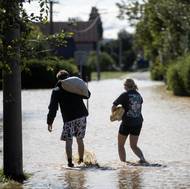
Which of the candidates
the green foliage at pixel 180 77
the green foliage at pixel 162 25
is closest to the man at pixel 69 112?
the green foliage at pixel 180 77

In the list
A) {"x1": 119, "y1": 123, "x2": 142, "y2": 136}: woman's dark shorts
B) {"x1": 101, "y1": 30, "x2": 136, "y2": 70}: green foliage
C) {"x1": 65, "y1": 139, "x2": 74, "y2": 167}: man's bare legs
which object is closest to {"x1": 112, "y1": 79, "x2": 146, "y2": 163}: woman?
{"x1": 119, "y1": 123, "x2": 142, "y2": 136}: woman's dark shorts

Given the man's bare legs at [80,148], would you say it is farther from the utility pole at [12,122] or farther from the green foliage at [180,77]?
the green foliage at [180,77]

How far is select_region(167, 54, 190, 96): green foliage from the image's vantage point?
110 ft

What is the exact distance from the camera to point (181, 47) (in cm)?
4347

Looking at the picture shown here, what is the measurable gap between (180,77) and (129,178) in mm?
24713

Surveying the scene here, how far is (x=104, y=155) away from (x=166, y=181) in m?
3.51

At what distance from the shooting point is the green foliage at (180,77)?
33.6m

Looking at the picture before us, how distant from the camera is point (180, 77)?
115ft

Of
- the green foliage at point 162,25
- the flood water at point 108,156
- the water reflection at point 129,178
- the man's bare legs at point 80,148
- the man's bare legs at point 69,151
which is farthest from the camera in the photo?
the green foliage at point 162,25

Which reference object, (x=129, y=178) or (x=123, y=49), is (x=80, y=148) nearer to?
(x=129, y=178)

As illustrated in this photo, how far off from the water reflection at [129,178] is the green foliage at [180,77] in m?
21.9

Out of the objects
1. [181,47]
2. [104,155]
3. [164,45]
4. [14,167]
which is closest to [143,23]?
[164,45]

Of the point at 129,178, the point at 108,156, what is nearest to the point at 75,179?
the point at 129,178

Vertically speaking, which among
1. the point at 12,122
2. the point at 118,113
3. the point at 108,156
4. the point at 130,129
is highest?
the point at 12,122
